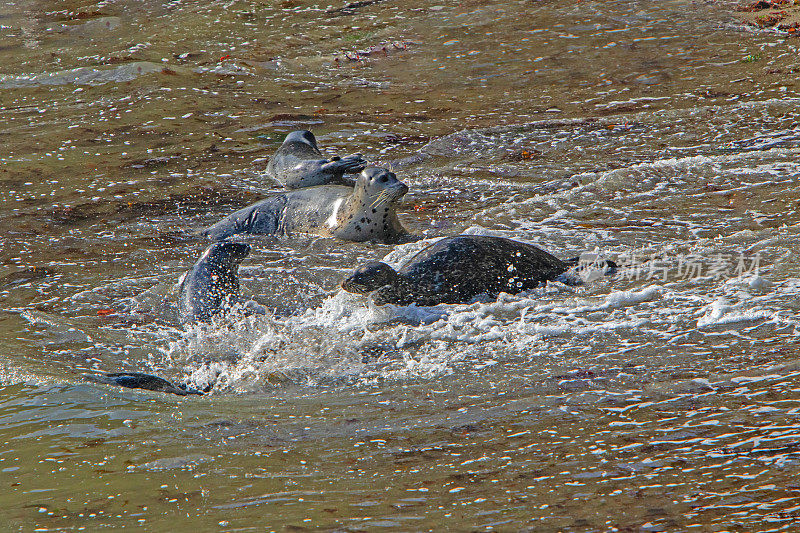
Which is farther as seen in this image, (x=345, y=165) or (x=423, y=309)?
(x=345, y=165)

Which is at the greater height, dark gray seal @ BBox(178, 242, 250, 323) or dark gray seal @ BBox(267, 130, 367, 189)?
dark gray seal @ BBox(267, 130, 367, 189)

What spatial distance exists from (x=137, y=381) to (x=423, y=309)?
1.83 metres

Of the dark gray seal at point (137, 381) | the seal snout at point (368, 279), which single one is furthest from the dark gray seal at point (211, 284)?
the dark gray seal at point (137, 381)

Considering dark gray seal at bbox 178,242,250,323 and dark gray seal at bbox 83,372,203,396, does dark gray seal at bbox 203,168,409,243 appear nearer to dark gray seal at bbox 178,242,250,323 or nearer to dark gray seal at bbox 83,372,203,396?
dark gray seal at bbox 178,242,250,323

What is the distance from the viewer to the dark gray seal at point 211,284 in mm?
5461

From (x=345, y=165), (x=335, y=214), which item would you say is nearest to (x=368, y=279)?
(x=335, y=214)

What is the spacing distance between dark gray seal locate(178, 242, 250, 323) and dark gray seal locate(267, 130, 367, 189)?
2.40m

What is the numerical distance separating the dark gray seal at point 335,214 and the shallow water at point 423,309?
22cm

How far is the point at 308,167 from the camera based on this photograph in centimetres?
836

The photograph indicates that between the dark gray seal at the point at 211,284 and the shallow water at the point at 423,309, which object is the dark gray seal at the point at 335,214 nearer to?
the shallow water at the point at 423,309

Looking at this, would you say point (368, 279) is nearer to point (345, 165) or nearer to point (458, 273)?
point (458, 273)

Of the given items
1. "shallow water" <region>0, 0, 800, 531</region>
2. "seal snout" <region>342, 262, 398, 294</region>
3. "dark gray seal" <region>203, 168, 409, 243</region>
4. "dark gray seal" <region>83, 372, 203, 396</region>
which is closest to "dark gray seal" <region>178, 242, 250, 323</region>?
"shallow water" <region>0, 0, 800, 531</region>

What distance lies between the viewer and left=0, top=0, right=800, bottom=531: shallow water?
3096 mm

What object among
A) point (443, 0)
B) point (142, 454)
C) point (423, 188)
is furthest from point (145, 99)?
point (142, 454)
